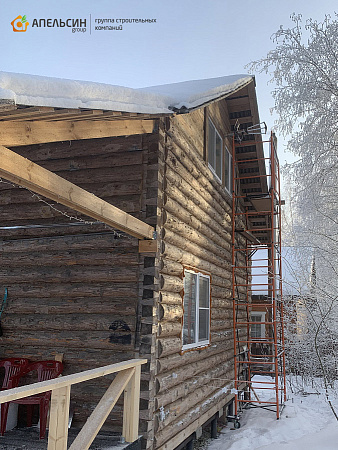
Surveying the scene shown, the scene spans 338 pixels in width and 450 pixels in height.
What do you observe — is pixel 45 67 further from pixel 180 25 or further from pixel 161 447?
pixel 161 447

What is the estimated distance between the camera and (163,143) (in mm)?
6371

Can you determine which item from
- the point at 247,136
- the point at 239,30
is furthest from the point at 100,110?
the point at 239,30

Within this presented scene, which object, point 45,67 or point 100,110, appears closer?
point 100,110

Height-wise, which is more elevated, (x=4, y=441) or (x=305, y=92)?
(x=305, y=92)

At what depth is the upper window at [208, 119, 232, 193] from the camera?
375 inches

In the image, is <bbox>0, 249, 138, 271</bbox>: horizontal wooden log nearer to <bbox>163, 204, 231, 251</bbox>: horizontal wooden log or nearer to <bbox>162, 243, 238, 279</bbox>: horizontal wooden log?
<bbox>162, 243, 238, 279</bbox>: horizontal wooden log

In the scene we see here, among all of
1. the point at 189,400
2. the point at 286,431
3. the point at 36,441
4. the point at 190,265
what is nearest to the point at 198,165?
the point at 190,265

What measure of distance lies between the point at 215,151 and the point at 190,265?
11.3 ft

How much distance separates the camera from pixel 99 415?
4340mm

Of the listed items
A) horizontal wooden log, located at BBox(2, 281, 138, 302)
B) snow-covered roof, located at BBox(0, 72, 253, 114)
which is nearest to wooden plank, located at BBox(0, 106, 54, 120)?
snow-covered roof, located at BBox(0, 72, 253, 114)

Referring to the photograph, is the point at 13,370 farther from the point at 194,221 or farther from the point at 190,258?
the point at 194,221

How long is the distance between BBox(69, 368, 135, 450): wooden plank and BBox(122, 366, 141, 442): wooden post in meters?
0.20

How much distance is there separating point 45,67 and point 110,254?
245 feet

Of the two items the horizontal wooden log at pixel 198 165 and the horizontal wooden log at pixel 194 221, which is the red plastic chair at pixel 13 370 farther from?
the horizontal wooden log at pixel 198 165
